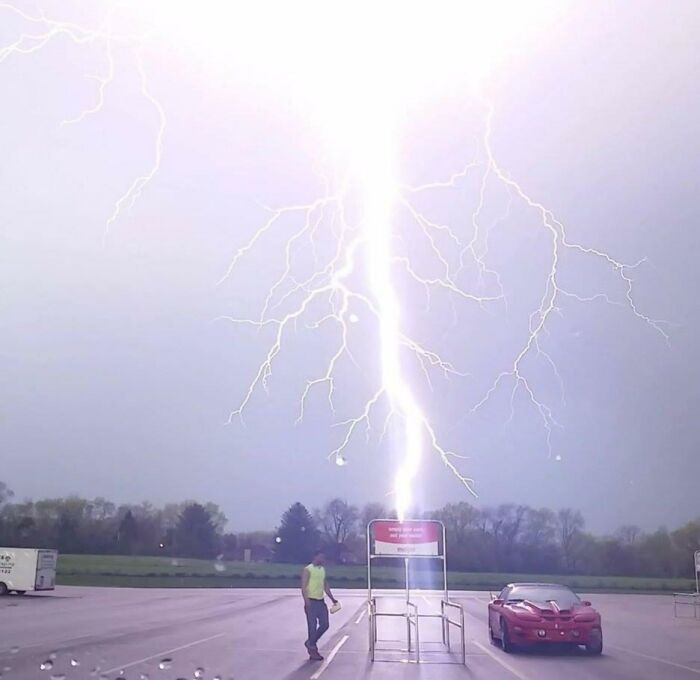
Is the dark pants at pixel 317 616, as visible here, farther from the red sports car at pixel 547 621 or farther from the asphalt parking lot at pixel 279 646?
the red sports car at pixel 547 621

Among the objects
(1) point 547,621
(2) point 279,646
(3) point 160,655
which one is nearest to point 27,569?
(2) point 279,646

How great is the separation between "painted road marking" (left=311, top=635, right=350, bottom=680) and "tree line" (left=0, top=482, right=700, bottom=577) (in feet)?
→ 9.09

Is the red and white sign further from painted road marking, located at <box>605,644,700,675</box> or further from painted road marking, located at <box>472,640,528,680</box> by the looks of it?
painted road marking, located at <box>605,644,700,675</box>

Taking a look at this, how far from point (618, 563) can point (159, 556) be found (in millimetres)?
11138

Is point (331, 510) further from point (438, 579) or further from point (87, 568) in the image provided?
point (87, 568)

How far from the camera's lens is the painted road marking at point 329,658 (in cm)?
1117

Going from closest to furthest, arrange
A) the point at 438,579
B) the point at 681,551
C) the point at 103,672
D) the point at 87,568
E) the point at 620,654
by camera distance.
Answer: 1. the point at 103,672
2. the point at 620,654
3. the point at 438,579
4. the point at 681,551
5. the point at 87,568

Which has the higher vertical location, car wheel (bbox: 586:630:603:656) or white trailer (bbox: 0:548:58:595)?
white trailer (bbox: 0:548:58:595)

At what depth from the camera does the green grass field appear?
18812mm

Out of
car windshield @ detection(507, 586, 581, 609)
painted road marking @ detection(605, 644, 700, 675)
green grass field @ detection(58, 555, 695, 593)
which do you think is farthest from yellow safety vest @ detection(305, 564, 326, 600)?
painted road marking @ detection(605, 644, 700, 675)

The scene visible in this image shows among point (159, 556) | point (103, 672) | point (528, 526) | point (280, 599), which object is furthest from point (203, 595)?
point (103, 672)

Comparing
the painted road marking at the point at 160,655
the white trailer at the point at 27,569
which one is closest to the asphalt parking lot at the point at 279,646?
the painted road marking at the point at 160,655

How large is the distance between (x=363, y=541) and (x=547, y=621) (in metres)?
5.73

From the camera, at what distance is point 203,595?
27.8 metres
